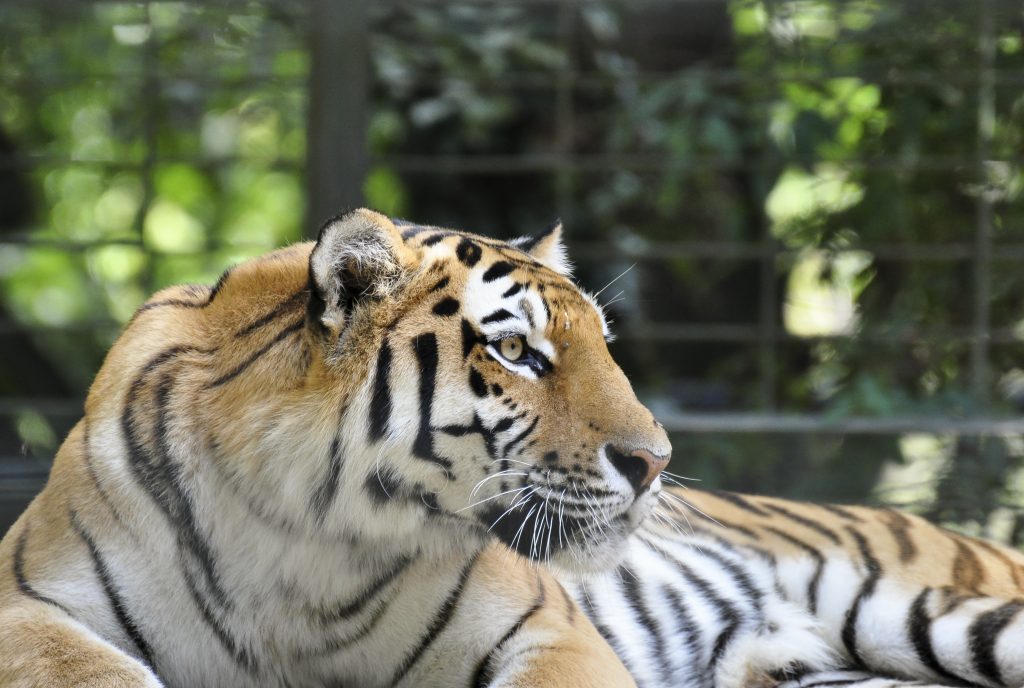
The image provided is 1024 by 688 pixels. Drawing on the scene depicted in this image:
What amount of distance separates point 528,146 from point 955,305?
1.59m

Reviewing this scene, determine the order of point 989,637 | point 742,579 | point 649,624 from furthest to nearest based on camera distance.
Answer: point 742,579, point 649,624, point 989,637

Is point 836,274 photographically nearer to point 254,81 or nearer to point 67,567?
point 254,81

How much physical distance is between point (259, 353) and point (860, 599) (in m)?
1.14

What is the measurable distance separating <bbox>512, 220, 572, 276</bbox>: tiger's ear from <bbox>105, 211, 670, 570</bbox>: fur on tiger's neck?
26 cm

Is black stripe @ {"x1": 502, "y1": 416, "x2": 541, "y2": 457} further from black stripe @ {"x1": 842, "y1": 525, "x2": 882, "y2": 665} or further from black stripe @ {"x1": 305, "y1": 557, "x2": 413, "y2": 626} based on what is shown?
black stripe @ {"x1": 842, "y1": 525, "x2": 882, "y2": 665}

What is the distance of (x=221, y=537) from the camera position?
1.54m

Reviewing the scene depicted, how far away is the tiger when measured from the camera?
4.92 ft

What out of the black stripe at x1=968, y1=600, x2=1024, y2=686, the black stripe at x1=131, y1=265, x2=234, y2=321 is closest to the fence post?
the black stripe at x1=131, y1=265, x2=234, y2=321

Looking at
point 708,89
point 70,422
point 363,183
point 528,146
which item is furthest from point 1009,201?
point 70,422

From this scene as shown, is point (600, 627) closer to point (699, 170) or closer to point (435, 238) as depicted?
point (435, 238)

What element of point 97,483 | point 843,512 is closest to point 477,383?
point 97,483

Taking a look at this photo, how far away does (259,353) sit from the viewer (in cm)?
155

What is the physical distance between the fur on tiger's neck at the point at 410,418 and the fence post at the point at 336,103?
1.80 metres

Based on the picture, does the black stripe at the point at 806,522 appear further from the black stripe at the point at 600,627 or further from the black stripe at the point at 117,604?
the black stripe at the point at 117,604
